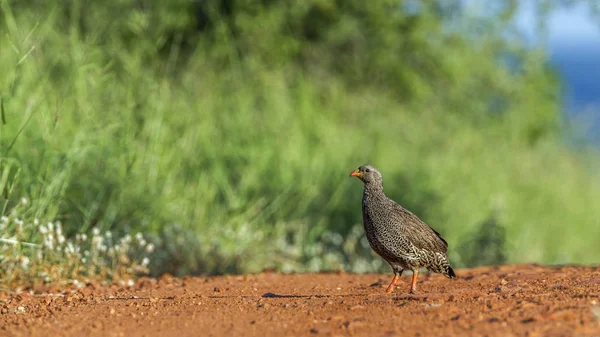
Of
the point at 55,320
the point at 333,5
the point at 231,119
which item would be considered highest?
the point at 333,5

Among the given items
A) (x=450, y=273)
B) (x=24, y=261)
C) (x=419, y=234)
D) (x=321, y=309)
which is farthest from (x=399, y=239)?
(x=24, y=261)

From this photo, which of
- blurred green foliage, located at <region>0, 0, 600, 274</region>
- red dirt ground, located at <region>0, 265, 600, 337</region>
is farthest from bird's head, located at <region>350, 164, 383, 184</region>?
blurred green foliage, located at <region>0, 0, 600, 274</region>

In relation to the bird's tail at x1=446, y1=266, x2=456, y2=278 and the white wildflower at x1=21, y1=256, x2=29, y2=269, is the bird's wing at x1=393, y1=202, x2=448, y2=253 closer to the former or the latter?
the bird's tail at x1=446, y1=266, x2=456, y2=278

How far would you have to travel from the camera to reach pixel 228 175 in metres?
10.4

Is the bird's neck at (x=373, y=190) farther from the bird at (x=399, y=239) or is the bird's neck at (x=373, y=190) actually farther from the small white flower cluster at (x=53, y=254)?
the small white flower cluster at (x=53, y=254)

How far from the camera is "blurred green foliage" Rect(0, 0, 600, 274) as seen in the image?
8703 mm

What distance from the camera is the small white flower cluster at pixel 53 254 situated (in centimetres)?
725

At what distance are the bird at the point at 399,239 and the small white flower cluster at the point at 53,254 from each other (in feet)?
6.62

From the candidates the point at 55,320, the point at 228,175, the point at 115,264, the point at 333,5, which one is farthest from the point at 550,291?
the point at 333,5

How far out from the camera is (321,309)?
544 centimetres

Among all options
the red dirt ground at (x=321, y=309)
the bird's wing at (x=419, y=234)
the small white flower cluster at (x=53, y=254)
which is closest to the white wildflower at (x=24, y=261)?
the small white flower cluster at (x=53, y=254)

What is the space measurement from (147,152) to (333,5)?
5823 millimetres

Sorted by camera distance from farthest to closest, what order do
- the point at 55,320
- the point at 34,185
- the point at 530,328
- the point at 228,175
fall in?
the point at 228,175
the point at 34,185
the point at 55,320
the point at 530,328

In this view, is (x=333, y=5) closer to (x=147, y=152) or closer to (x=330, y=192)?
(x=330, y=192)
